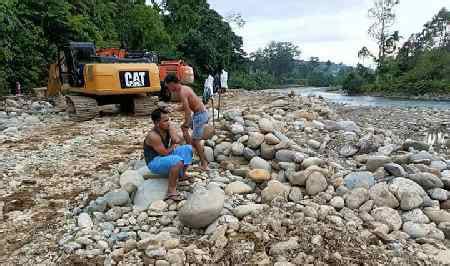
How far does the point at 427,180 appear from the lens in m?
3.95

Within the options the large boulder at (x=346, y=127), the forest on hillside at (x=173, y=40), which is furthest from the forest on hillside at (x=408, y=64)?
the large boulder at (x=346, y=127)

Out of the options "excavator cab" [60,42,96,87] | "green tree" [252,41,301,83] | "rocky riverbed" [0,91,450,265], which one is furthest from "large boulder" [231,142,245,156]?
"green tree" [252,41,301,83]

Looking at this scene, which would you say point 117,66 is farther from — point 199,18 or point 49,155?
point 199,18

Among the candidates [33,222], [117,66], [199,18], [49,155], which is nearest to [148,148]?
[33,222]

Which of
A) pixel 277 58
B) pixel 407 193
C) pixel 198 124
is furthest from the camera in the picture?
pixel 277 58

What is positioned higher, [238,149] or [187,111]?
[187,111]

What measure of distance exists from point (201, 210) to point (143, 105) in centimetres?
608

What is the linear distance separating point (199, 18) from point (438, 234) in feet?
81.1

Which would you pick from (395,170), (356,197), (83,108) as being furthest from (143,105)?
(356,197)

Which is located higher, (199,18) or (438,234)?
(199,18)

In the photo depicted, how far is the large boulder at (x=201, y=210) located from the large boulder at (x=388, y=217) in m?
1.33

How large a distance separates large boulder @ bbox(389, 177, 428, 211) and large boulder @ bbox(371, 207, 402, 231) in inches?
7.3

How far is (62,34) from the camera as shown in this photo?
47.2 feet

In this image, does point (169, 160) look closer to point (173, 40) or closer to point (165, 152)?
point (165, 152)
